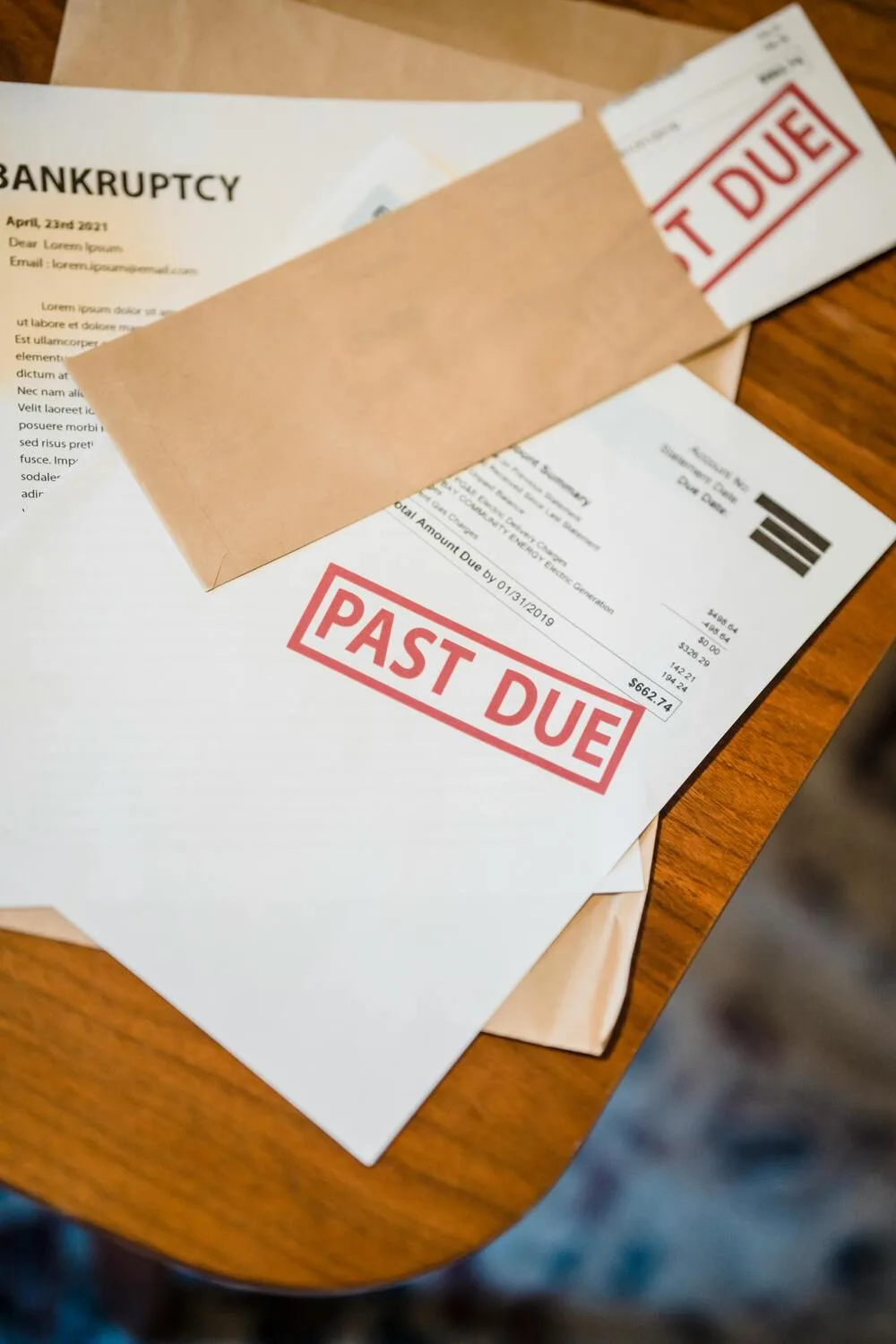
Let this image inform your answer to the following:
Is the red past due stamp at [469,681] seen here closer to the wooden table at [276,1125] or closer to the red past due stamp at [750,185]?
the wooden table at [276,1125]

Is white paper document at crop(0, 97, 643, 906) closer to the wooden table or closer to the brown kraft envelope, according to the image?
the brown kraft envelope

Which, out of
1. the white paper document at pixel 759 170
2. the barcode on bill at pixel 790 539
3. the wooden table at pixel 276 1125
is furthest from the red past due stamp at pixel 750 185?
the wooden table at pixel 276 1125

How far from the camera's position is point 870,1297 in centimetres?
58

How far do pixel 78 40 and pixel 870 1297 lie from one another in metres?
0.81

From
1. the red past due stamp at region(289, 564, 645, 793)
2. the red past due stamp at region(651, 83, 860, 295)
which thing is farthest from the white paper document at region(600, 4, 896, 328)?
the red past due stamp at region(289, 564, 645, 793)

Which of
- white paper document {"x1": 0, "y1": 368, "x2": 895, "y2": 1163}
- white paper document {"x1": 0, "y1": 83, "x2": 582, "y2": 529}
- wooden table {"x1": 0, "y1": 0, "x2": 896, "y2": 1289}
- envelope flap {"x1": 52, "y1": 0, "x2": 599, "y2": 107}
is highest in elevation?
envelope flap {"x1": 52, "y1": 0, "x2": 599, "y2": 107}

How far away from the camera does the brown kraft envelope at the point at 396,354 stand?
0.39 metres

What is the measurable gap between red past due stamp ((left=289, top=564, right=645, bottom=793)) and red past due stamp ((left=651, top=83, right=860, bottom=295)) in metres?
0.19

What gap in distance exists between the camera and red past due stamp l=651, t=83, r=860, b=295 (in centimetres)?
42

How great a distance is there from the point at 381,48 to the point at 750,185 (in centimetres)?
18

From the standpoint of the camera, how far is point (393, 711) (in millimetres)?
369

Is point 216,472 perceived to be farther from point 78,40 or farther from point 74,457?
point 78,40

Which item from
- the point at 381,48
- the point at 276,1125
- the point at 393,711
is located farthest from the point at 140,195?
the point at 276,1125

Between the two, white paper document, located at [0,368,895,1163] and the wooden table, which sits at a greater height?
white paper document, located at [0,368,895,1163]
